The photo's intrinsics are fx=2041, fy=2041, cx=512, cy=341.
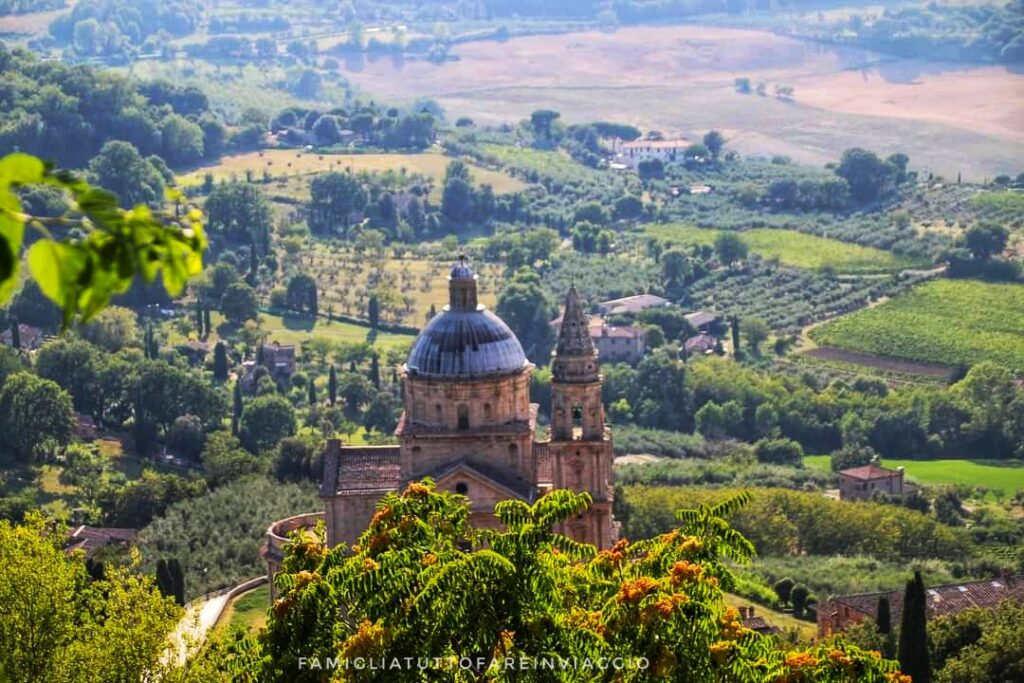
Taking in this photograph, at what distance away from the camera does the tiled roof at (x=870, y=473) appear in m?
91.8

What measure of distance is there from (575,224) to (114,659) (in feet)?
406

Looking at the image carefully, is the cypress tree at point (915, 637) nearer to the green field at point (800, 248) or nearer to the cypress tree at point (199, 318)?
the cypress tree at point (199, 318)

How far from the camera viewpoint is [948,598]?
6500cm

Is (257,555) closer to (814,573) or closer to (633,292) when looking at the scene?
(814,573)

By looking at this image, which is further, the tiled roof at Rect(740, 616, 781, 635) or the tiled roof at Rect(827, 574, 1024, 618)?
the tiled roof at Rect(827, 574, 1024, 618)

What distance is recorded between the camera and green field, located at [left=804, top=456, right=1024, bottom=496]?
9750 cm

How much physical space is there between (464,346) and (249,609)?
13246 mm

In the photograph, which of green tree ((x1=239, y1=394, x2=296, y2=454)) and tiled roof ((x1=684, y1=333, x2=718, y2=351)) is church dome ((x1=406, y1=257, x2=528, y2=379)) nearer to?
green tree ((x1=239, y1=394, x2=296, y2=454))

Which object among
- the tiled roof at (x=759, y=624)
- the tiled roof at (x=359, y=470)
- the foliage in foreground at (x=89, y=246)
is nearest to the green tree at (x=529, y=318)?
the tiled roof at (x=759, y=624)

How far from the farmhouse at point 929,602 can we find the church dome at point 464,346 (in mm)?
13739

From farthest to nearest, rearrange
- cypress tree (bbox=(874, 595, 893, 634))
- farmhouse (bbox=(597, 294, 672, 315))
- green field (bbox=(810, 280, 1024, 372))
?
1. farmhouse (bbox=(597, 294, 672, 315))
2. green field (bbox=(810, 280, 1024, 372))
3. cypress tree (bbox=(874, 595, 893, 634))

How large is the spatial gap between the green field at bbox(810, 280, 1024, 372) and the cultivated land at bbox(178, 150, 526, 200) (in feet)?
156

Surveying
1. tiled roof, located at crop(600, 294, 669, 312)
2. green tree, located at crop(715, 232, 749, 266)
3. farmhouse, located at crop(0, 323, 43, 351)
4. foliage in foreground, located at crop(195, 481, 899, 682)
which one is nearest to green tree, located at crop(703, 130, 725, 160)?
green tree, located at crop(715, 232, 749, 266)

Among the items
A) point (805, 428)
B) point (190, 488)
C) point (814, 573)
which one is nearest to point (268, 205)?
point (805, 428)
